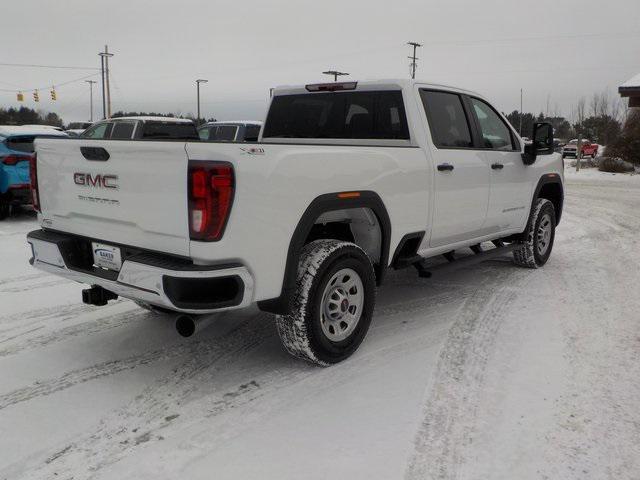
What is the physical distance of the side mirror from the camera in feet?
19.1

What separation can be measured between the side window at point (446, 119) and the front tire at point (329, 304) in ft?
4.67

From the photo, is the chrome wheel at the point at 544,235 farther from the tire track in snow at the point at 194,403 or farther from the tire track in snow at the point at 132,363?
the tire track in snow at the point at 132,363

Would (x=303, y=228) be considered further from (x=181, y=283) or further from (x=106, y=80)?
(x=106, y=80)

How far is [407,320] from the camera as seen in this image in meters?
4.78

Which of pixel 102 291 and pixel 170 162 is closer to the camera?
pixel 170 162

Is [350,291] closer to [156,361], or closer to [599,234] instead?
[156,361]

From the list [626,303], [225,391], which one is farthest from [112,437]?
[626,303]

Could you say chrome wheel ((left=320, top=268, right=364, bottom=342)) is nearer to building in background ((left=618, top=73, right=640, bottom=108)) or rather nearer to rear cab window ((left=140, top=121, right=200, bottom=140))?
rear cab window ((left=140, top=121, right=200, bottom=140))

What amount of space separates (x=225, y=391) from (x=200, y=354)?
2.09 feet

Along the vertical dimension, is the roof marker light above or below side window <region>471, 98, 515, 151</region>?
above

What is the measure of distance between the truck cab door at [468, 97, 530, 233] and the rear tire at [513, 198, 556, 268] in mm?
337

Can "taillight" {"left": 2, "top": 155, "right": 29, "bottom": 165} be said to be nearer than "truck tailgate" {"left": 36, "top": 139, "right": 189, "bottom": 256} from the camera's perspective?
No

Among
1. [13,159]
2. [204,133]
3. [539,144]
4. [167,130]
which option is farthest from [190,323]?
[204,133]

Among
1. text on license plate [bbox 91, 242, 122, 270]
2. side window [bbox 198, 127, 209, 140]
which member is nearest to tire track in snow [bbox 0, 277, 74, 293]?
text on license plate [bbox 91, 242, 122, 270]
